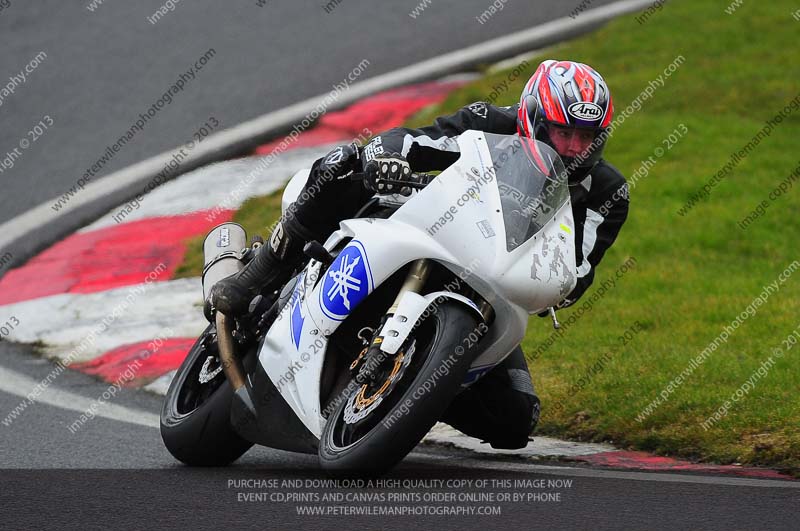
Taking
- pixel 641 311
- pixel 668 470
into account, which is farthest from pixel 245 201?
pixel 668 470

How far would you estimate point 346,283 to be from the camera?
4.36 metres

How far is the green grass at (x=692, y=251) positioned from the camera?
5590 mm

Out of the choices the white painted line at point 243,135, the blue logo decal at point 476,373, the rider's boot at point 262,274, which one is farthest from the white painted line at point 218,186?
the blue logo decal at point 476,373

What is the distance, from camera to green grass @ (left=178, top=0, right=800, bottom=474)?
220 inches

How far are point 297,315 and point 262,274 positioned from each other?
0.53 m

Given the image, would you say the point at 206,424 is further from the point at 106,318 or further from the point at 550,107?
the point at 106,318

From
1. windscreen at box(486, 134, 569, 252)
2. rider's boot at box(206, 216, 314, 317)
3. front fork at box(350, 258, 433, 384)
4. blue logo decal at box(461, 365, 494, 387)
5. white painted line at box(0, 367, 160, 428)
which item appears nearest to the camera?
front fork at box(350, 258, 433, 384)

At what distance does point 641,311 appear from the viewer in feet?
24.8

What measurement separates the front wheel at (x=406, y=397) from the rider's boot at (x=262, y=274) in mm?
973

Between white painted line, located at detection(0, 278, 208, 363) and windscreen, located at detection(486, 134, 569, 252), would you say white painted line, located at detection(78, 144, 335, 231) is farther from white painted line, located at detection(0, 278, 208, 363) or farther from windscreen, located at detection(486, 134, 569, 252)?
windscreen, located at detection(486, 134, 569, 252)

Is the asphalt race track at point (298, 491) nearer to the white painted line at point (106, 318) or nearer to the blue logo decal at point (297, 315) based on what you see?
the blue logo decal at point (297, 315)

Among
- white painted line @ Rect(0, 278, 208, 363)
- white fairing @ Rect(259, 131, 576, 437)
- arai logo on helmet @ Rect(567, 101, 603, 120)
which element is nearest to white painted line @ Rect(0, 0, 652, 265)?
white painted line @ Rect(0, 278, 208, 363)

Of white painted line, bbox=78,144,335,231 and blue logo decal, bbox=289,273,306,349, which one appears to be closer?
blue logo decal, bbox=289,273,306,349

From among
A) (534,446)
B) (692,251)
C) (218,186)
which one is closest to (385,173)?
(534,446)
